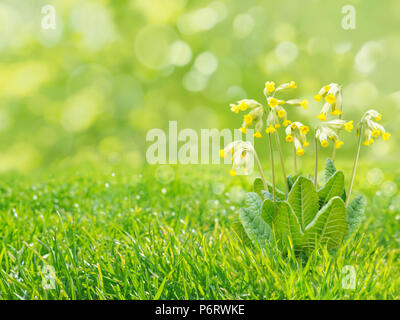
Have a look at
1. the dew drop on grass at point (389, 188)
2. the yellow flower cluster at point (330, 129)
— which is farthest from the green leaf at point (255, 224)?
the dew drop on grass at point (389, 188)

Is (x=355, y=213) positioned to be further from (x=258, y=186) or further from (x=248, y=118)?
(x=248, y=118)

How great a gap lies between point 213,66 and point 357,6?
156cm

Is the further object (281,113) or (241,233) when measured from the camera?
(241,233)

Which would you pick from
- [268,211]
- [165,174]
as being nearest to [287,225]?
[268,211]

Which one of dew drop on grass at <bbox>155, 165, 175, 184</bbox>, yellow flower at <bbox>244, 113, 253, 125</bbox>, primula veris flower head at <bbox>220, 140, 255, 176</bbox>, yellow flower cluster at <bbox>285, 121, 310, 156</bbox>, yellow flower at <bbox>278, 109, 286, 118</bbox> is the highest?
yellow flower at <bbox>278, 109, 286, 118</bbox>

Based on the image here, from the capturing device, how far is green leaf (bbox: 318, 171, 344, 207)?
1673 mm

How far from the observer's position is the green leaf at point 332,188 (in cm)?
167

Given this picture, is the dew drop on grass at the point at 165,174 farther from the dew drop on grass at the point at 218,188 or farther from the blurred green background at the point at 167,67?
the blurred green background at the point at 167,67

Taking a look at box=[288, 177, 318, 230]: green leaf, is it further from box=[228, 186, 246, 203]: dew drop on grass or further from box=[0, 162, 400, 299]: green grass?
box=[228, 186, 246, 203]: dew drop on grass

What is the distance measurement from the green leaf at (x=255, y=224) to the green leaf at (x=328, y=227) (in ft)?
0.48

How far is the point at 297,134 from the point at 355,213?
0.40 m

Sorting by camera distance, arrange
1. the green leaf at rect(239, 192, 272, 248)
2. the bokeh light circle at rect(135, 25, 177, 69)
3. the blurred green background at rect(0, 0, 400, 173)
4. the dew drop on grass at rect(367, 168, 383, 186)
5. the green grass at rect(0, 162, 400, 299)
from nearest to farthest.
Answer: the green grass at rect(0, 162, 400, 299)
the green leaf at rect(239, 192, 272, 248)
the dew drop on grass at rect(367, 168, 383, 186)
the blurred green background at rect(0, 0, 400, 173)
the bokeh light circle at rect(135, 25, 177, 69)

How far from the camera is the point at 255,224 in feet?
5.62

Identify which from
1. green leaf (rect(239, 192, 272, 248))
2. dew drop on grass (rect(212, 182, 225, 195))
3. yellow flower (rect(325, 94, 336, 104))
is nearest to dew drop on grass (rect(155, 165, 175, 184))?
dew drop on grass (rect(212, 182, 225, 195))
